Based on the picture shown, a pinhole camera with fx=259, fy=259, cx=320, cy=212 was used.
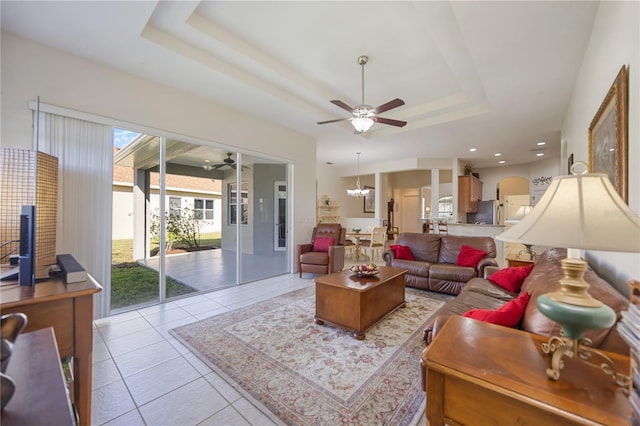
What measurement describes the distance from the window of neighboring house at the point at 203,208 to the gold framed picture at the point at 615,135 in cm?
506

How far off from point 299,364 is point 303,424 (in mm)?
585

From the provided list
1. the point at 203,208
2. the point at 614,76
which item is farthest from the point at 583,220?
the point at 203,208

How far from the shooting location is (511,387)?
34.7 inches

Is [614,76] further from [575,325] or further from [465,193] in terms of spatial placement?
[465,193]

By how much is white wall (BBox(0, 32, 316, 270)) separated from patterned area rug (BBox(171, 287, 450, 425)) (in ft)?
8.58

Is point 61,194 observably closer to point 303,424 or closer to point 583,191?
point 303,424

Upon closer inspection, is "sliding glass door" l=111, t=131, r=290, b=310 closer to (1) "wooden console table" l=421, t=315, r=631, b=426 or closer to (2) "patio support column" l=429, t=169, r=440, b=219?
(1) "wooden console table" l=421, t=315, r=631, b=426

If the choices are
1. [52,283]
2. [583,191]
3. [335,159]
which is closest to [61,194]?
[52,283]

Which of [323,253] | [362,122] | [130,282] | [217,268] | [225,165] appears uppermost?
[362,122]

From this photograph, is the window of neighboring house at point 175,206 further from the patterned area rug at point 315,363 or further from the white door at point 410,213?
the white door at point 410,213

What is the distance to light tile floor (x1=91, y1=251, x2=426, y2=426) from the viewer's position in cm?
159

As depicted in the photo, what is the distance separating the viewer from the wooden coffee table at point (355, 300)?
2.54 metres

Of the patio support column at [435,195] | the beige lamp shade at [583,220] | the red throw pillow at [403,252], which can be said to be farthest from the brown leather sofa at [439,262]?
the patio support column at [435,195]

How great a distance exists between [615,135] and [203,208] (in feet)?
16.8
